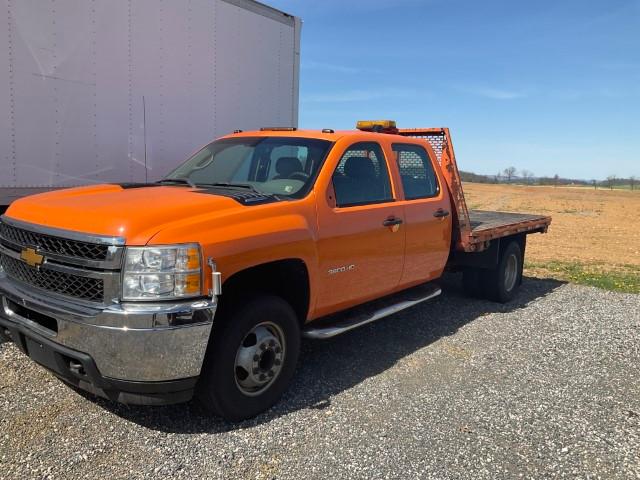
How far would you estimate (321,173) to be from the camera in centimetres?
418

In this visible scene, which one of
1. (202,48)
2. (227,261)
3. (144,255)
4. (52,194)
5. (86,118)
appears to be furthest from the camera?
(202,48)

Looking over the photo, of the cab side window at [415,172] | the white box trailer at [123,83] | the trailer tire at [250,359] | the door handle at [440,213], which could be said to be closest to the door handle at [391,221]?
the cab side window at [415,172]

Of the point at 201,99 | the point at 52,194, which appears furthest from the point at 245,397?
the point at 201,99

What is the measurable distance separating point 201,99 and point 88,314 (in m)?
4.31

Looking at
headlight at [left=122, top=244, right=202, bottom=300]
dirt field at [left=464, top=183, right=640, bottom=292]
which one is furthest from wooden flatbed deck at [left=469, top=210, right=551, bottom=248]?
headlight at [left=122, top=244, right=202, bottom=300]

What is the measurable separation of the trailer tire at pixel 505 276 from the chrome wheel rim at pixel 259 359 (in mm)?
3914

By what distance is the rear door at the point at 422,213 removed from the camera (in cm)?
502

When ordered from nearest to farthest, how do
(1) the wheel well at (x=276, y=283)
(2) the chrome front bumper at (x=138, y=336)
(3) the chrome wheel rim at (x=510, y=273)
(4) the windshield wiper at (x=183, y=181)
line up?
(2) the chrome front bumper at (x=138, y=336) → (1) the wheel well at (x=276, y=283) → (4) the windshield wiper at (x=183, y=181) → (3) the chrome wheel rim at (x=510, y=273)

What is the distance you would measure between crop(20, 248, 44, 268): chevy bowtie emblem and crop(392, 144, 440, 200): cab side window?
307 cm

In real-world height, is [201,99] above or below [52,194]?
above

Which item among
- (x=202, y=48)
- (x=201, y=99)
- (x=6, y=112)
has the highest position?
(x=202, y=48)

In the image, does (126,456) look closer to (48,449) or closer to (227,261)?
(48,449)

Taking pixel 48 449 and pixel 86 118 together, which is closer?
pixel 48 449

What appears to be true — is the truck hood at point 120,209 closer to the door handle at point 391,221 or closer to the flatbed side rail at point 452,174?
the door handle at point 391,221
